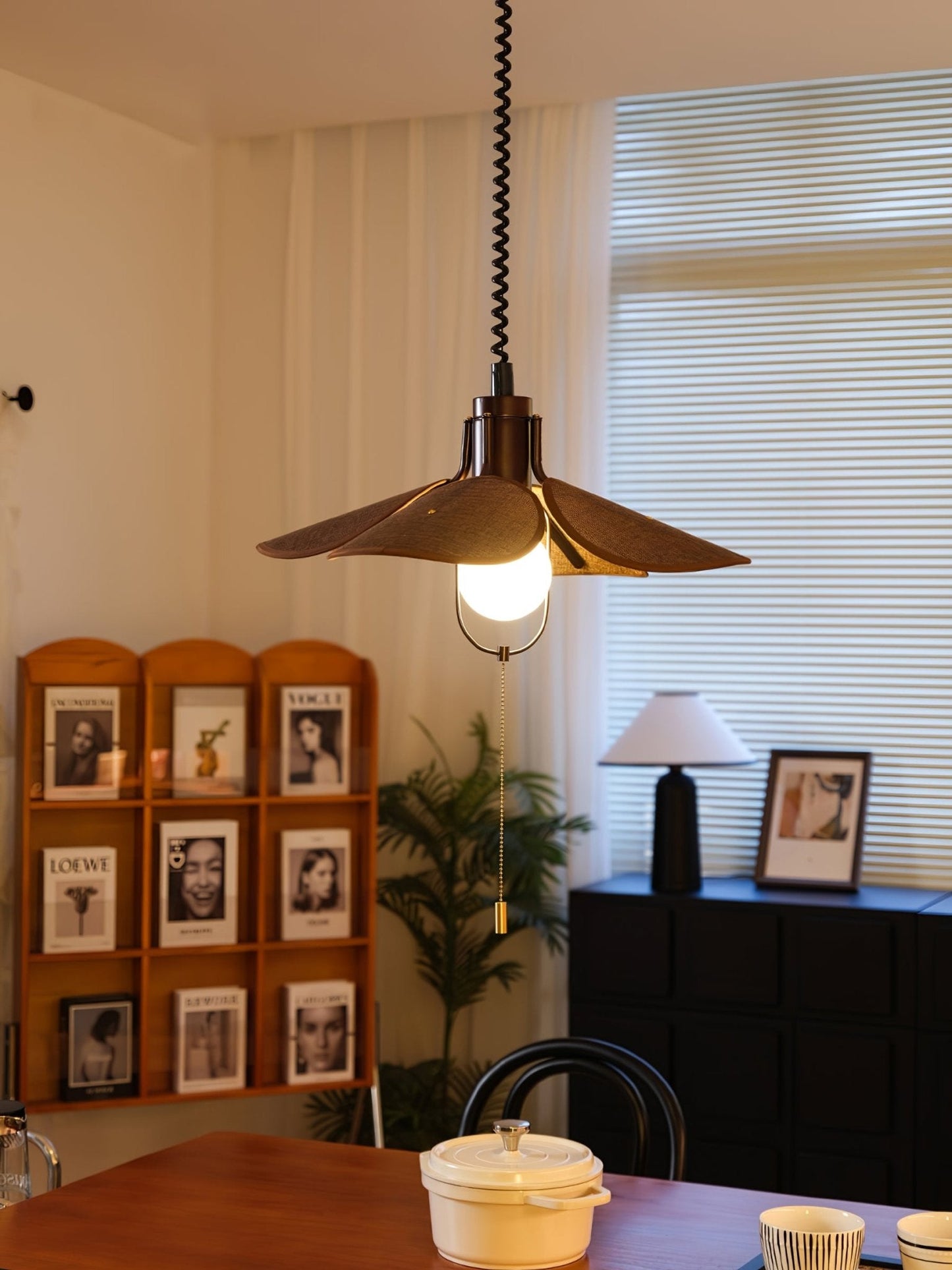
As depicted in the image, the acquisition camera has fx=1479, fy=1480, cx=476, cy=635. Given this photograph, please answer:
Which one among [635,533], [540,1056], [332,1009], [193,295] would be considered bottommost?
[332,1009]

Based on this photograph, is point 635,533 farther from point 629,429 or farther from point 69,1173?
point 69,1173

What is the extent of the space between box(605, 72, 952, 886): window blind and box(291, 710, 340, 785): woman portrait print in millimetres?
833

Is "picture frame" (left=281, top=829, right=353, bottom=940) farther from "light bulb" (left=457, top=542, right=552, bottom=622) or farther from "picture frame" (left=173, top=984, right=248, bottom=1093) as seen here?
"light bulb" (left=457, top=542, right=552, bottom=622)

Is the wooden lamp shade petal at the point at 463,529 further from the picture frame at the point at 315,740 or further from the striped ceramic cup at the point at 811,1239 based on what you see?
the picture frame at the point at 315,740

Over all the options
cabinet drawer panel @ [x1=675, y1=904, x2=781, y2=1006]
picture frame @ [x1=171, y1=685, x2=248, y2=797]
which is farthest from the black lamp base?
picture frame @ [x1=171, y1=685, x2=248, y2=797]

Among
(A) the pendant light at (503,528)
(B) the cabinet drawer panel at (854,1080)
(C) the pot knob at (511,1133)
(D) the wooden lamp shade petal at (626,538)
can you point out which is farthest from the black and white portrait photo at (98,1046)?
(D) the wooden lamp shade petal at (626,538)

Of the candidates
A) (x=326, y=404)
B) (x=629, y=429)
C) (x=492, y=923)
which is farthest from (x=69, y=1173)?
(x=629, y=429)

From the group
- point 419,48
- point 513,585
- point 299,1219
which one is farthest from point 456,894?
point 513,585

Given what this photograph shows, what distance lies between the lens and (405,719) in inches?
173

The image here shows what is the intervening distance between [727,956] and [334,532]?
8.13ft

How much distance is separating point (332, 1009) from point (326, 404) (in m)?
1.80

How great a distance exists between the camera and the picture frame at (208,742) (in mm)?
3855

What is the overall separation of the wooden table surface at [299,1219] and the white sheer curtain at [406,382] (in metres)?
1.90

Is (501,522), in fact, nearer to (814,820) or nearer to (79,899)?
(79,899)
